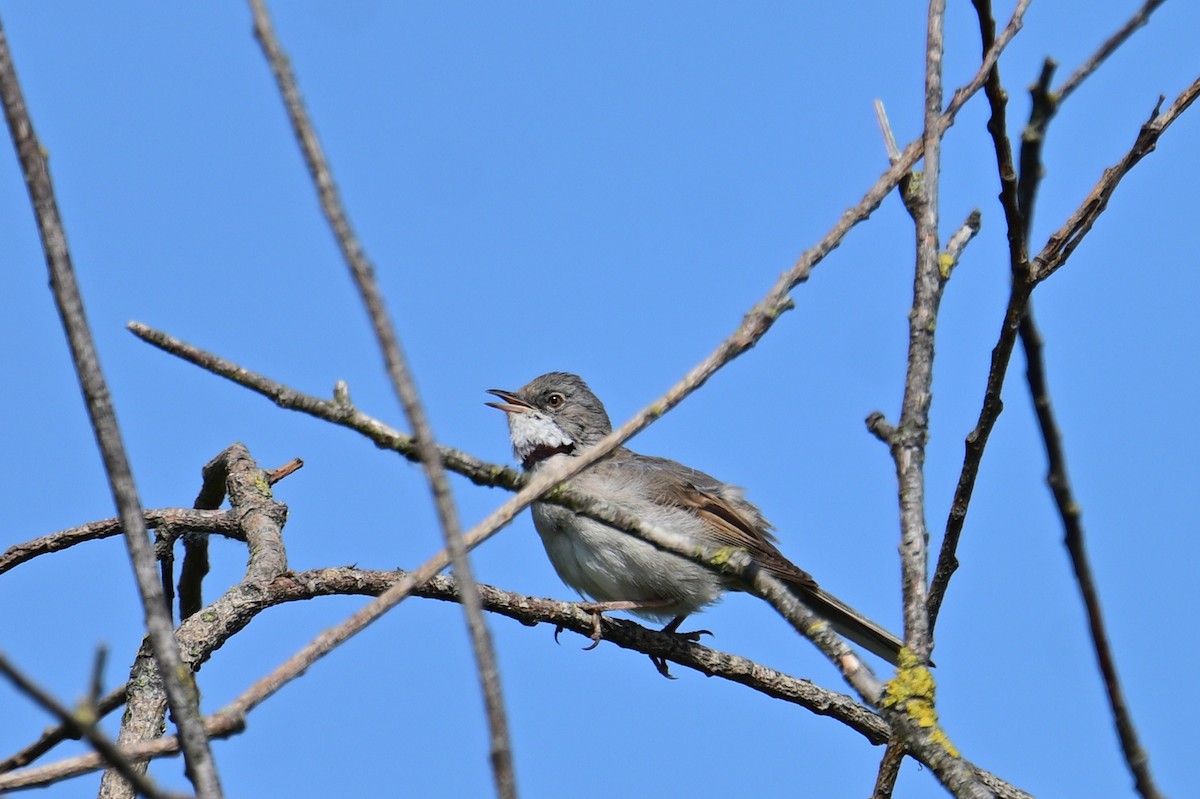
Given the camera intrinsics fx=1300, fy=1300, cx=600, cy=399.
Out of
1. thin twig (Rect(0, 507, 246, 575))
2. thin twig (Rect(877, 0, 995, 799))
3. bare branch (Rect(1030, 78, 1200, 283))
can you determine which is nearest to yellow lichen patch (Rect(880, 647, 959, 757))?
thin twig (Rect(877, 0, 995, 799))

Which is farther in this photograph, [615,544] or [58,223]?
[615,544]

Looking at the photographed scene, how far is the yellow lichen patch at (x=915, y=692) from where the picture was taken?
298 cm

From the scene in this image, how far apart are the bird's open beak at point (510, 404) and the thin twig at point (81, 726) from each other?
7.25 meters

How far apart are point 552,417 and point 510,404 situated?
304 mm

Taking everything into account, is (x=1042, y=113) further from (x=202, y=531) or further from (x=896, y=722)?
(x=202, y=531)

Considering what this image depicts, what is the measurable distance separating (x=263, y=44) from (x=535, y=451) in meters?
6.89

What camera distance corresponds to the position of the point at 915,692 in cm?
304

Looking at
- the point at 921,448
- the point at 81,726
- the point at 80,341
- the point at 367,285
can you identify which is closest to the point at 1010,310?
the point at 921,448

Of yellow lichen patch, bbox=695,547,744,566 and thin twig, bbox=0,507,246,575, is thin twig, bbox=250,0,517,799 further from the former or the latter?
thin twig, bbox=0,507,246,575

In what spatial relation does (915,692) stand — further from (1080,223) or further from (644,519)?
(644,519)

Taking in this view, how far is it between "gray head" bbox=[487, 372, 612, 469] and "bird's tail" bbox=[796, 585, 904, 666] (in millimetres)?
1959

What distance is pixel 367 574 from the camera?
17.0 ft

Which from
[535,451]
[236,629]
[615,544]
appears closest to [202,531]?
[236,629]

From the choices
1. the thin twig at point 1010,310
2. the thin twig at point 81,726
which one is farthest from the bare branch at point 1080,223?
the thin twig at point 81,726
